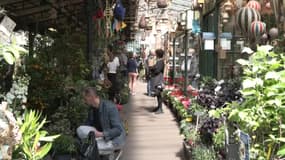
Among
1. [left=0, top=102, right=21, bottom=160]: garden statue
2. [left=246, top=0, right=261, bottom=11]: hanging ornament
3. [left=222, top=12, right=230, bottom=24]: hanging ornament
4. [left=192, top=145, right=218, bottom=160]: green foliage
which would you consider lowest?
[left=192, top=145, right=218, bottom=160]: green foliage

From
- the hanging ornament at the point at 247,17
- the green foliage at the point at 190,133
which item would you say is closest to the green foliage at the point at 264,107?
the hanging ornament at the point at 247,17

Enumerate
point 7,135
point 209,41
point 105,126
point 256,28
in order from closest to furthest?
1. point 7,135
2. point 105,126
3. point 256,28
4. point 209,41

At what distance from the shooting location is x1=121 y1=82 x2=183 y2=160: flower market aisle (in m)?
7.83

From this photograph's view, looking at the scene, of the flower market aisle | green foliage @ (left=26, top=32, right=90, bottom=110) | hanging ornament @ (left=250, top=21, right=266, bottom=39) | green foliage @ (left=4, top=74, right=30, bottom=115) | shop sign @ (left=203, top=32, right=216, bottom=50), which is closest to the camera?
green foliage @ (left=4, top=74, right=30, bottom=115)

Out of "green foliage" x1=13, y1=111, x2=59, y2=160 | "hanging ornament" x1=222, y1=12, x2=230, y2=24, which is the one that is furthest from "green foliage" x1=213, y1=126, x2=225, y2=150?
"hanging ornament" x1=222, y1=12, x2=230, y2=24

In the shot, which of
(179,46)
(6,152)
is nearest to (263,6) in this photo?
(6,152)

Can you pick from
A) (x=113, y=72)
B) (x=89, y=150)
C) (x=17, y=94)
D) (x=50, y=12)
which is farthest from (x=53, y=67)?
(x=50, y=12)

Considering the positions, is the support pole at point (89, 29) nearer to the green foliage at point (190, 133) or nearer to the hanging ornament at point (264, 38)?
the green foliage at point (190, 133)

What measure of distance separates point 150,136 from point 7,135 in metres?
7.05

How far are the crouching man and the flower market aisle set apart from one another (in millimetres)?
2160

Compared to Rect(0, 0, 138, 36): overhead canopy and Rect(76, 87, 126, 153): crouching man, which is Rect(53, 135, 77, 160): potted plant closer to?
Rect(76, 87, 126, 153): crouching man

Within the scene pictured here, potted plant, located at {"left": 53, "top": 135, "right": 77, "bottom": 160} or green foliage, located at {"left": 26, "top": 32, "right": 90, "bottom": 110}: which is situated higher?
green foliage, located at {"left": 26, "top": 32, "right": 90, "bottom": 110}

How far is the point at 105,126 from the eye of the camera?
5410mm

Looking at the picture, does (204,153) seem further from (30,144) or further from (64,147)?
(30,144)
